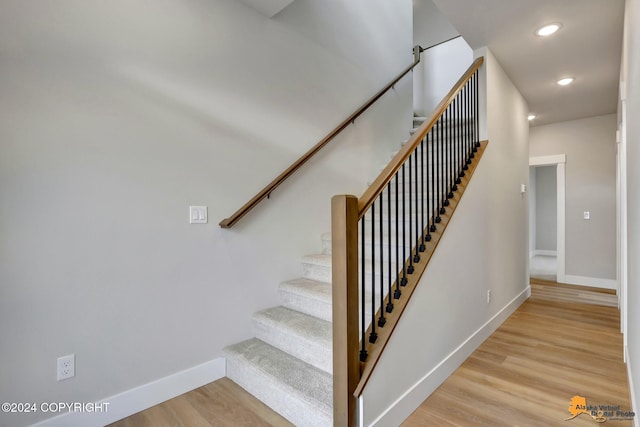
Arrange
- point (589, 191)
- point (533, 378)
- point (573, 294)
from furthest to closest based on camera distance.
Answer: point (589, 191) → point (573, 294) → point (533, 378)

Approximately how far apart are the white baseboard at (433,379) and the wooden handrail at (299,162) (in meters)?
1.37

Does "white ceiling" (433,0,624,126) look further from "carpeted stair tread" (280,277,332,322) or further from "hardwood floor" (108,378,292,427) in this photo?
"hardwood floor" (108,378,292,427)

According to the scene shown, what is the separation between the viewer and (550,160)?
5.03 metres

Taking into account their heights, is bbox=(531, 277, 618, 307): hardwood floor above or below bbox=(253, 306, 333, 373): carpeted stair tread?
below

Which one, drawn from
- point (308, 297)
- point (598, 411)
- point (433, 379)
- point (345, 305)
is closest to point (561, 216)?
point (598, 411)

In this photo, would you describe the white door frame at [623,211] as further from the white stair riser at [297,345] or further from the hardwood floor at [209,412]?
the hardwood floor at [209,412]

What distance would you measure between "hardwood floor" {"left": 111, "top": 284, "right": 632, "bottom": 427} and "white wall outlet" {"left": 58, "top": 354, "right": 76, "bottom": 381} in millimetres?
385

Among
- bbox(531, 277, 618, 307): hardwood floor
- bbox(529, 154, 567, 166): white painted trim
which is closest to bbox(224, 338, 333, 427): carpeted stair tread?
bbox(531, 277, 618, 307): hardwood floor

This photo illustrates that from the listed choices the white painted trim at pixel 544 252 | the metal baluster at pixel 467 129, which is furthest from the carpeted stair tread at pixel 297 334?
the white painted trim at pixel 544 252

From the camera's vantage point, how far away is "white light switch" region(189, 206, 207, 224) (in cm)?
206

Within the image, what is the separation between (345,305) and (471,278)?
5.24ft

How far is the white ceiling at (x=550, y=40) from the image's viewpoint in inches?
88.5
